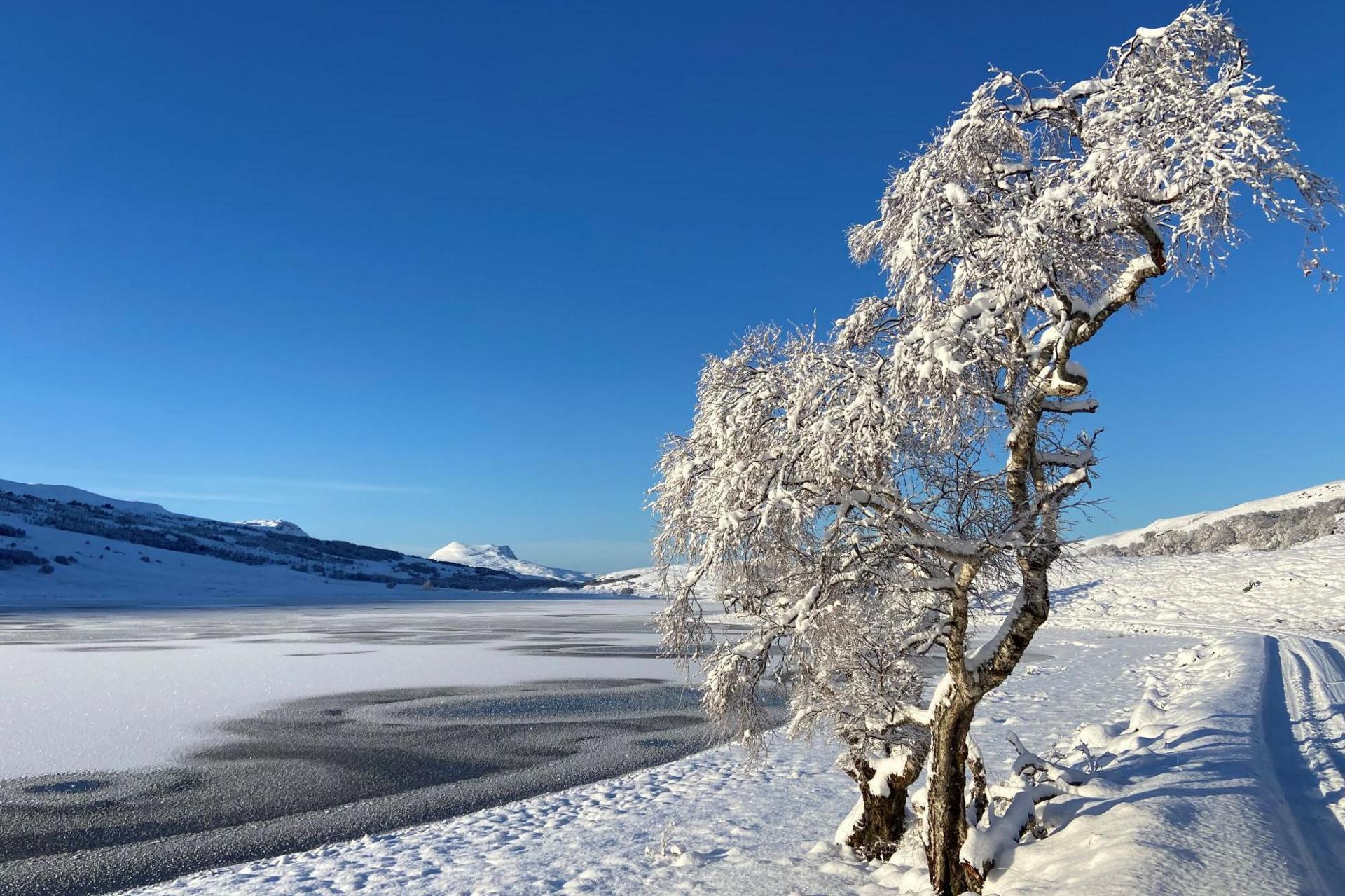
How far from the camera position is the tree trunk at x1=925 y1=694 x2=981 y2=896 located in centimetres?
664

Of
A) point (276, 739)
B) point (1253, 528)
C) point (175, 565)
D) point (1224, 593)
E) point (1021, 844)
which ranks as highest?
point (1253, 528)

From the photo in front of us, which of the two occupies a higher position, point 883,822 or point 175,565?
point 883,822

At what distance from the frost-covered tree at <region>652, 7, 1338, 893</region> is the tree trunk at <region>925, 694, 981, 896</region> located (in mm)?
20

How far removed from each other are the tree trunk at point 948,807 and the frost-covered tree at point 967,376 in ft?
0.07

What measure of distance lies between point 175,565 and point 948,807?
91550mm

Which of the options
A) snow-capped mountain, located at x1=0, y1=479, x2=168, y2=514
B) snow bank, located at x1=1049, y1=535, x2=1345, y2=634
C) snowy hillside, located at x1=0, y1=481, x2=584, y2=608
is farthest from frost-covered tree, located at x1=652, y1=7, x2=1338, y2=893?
snow-capped mountain, located at x1=0, y1=479, x2=168, y2=514

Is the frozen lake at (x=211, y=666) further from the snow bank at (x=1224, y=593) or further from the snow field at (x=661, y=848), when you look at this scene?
the snow bank at (x=1224, y=593)

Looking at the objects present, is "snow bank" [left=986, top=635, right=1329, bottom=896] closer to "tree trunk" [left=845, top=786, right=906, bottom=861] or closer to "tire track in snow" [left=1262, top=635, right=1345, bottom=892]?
"tire track in snow" [left=1262, top=635, right=1345, bottom=892]

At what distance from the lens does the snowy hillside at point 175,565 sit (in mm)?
66812

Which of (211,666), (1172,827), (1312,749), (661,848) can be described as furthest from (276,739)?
(1312,749)

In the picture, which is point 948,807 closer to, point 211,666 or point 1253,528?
point 211,666

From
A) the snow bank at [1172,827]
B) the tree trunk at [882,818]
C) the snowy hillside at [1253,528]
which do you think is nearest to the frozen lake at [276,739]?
the tree trunk at [882,818]

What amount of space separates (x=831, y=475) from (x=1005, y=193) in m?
2.73

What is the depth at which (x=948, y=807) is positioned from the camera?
6.71 m
